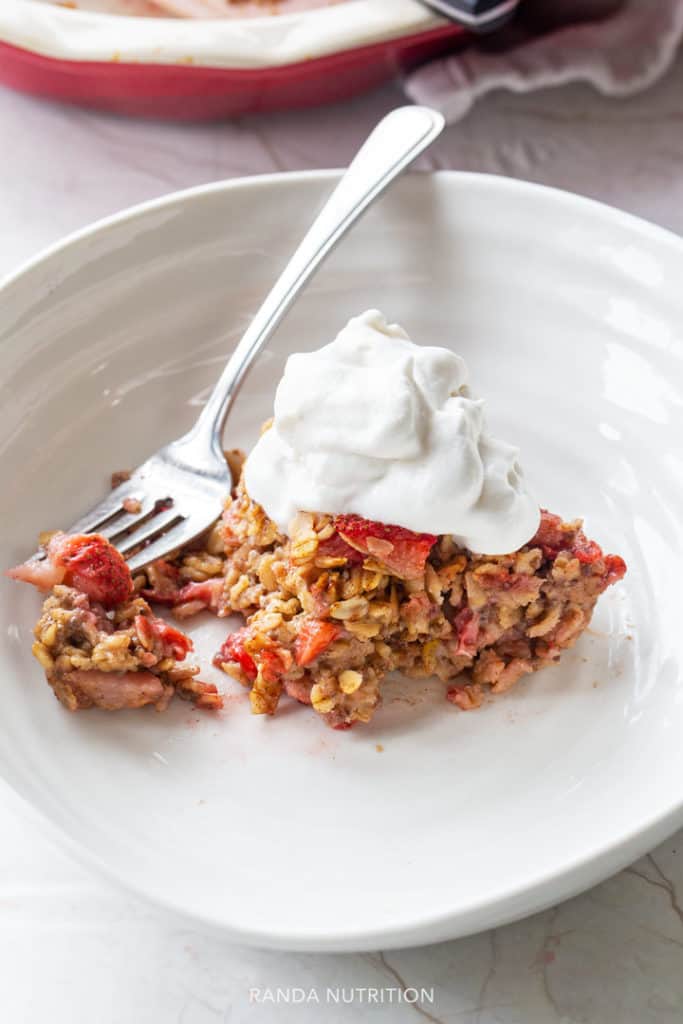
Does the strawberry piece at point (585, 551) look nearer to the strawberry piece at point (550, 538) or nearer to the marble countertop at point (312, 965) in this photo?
the strawberry piece at point (550, 538)

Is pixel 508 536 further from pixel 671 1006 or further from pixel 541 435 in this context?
pixel 671 1006

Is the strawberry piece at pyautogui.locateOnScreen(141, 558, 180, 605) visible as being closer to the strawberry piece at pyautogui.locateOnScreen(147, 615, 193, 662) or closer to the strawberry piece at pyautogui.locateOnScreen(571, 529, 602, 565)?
the strawberry piece at pyautogui.locateOnScreen(147, 615, 193, 662)

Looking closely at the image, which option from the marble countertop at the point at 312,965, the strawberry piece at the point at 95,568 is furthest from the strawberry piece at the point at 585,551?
the strawberry piece at the point at 95,568

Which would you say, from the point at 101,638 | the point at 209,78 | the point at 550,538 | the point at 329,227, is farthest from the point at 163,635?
the point at 209,78

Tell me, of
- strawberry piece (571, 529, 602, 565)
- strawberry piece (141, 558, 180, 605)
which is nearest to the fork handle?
strawberry piece (141, 558, 180, 605)

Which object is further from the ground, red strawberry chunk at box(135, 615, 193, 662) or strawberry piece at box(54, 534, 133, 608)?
strawberry piece at box(54, 534, 133, 608)

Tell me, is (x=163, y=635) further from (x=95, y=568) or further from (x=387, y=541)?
(x=387, y=541)
